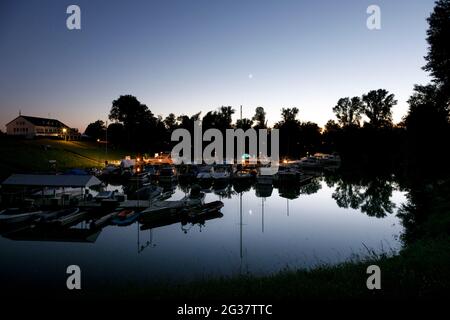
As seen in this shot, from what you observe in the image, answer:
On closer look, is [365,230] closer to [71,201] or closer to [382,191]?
[382,191]

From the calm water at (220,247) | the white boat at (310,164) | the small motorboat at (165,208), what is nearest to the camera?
the calm water at (220,247)

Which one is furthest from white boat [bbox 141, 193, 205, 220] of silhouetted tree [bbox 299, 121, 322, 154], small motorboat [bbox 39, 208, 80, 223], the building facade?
silhouetted tree [bbox 299, 121, 322, 154]

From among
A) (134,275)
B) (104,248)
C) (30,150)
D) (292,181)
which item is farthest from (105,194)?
(30,150)

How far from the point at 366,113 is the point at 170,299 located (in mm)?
134410

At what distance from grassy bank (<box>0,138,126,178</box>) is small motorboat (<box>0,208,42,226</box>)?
82.9 feet

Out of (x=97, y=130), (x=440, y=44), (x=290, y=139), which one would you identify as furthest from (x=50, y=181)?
(x=97, y=130)

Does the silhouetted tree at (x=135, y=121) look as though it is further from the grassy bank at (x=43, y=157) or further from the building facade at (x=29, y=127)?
the grassy bank at (x=43, y=157)

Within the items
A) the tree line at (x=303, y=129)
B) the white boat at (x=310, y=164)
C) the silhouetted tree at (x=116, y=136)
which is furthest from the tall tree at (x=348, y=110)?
the silhouetted tree at (x=116, y=136)

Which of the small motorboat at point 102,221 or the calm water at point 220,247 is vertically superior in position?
the small motorboat at point 102,221

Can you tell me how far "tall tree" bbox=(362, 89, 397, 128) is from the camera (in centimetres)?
12438

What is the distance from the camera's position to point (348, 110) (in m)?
141

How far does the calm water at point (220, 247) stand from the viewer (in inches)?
755

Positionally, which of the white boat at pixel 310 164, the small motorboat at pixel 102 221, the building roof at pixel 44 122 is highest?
the building roof at pixel 44 122

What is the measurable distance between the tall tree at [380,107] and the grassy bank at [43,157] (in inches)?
3861
